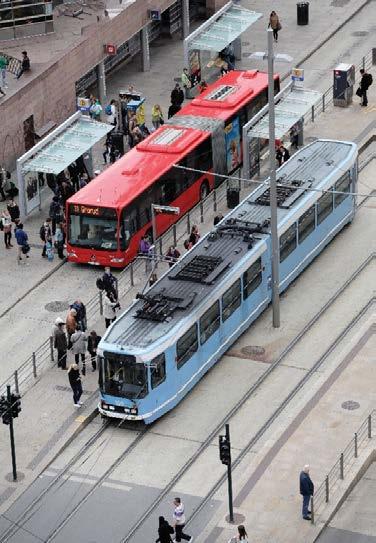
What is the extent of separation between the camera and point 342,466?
141 feet

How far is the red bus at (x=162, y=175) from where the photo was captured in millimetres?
56750

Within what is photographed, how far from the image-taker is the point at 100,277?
56625 millimetres

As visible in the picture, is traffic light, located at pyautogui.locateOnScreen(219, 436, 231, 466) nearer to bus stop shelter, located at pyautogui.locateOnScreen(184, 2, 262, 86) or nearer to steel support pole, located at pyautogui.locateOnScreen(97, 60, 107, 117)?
bus stop shelter, located at pyautogui.locateOnScreen(184, 2, 262, 86)

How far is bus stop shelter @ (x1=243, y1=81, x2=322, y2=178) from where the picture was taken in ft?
205

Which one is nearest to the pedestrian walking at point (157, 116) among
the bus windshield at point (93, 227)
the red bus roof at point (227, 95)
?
the red bus roof at point (227, 95)

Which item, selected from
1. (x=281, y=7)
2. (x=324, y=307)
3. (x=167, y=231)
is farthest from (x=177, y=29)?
(x=324, y=307)

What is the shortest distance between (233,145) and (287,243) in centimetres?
1050

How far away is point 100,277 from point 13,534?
1482 cm

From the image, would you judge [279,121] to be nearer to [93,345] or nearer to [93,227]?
[93,227]

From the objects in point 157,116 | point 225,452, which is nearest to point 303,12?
point 157,116

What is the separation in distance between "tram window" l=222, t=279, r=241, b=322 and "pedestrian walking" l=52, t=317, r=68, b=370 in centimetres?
454

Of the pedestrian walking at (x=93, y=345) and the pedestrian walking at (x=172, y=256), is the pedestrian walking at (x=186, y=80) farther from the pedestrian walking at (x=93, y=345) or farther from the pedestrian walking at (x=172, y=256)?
the pedestrian walking at (x=93, y=345)

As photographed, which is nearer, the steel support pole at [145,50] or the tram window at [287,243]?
the tram window at [287,243]

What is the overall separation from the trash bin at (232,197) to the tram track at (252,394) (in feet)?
20.3
